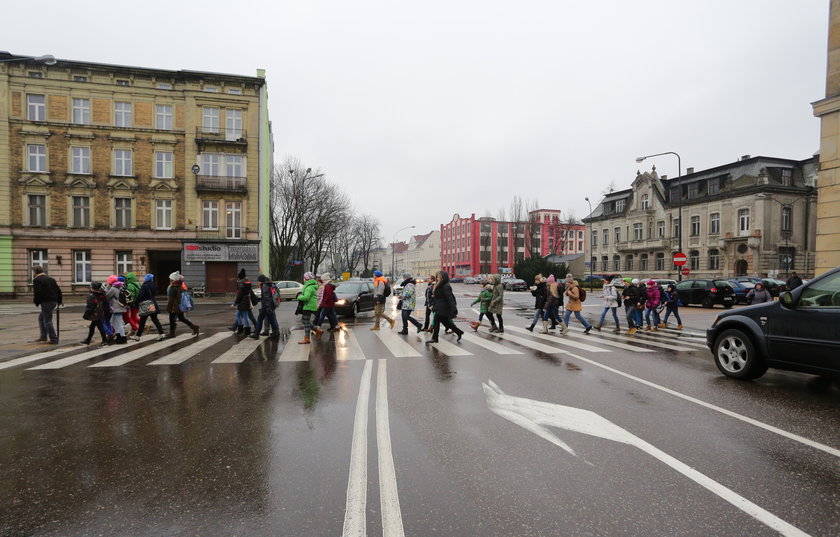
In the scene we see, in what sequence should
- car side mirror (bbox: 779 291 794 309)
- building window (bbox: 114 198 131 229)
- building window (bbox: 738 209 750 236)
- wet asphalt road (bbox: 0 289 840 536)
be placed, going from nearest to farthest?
wet asphalt road (bbox: 0 289 840 536), car side mirror (bbox: 779 291 794 309), building window (bbox: 114 198 131 229), building window (bbox: 738 209 750 236)

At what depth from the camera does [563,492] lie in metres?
3.10

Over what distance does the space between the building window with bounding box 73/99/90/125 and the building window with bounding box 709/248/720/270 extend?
54.8m

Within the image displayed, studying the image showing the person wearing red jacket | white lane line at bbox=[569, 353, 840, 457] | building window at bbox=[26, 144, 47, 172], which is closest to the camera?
white lane line at bbox=[569, 353, 840, 457]

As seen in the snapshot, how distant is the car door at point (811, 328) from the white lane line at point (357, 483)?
5532 mm

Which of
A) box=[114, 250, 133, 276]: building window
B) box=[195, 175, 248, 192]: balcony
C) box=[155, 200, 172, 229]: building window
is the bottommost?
box=[114, 250, 133, 276]: building window

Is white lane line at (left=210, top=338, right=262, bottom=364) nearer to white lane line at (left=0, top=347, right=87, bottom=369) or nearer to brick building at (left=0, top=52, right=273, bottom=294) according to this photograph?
white lane line at (left=0, top=347, right=87, bottom=369)

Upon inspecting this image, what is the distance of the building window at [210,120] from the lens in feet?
104

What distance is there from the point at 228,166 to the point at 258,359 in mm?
27609

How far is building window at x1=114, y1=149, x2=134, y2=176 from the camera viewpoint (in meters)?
30.5

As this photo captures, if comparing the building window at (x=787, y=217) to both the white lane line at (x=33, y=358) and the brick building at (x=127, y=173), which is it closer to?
the brick building at (x=127, y=173)

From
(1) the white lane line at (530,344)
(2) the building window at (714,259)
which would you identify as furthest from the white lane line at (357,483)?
(2) the building window at (714,259)

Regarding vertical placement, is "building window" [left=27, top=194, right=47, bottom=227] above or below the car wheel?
above

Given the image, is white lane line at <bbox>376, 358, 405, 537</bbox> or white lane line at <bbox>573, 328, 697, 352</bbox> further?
white lane line at <bbox>573, 328, 697, 352</bbox>

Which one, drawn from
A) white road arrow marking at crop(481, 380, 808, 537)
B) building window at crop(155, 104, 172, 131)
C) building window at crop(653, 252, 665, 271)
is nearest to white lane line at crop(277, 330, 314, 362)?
white road arrow marking at crop(481, 380, 808, 537)
